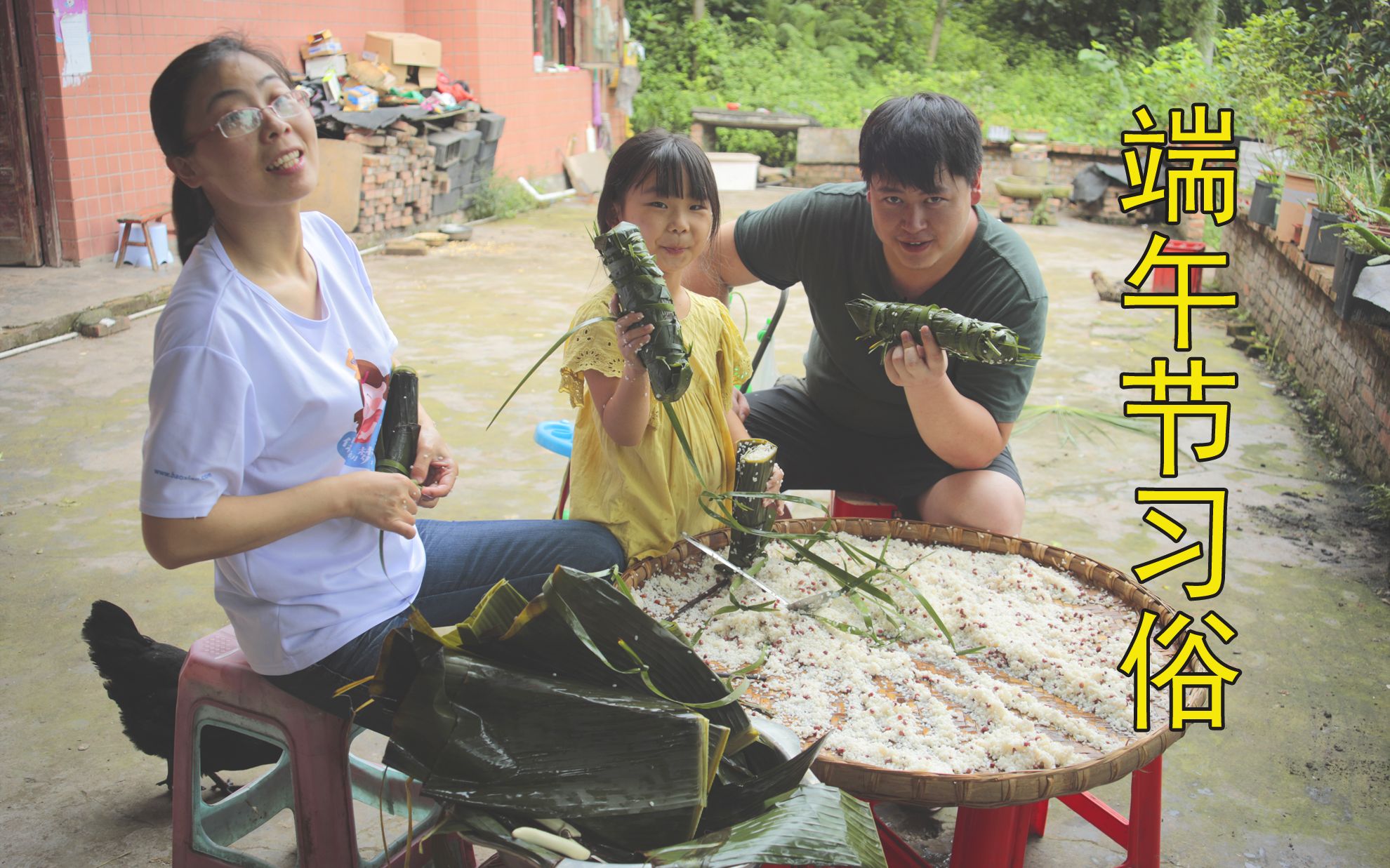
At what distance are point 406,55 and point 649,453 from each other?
9285 millimetres

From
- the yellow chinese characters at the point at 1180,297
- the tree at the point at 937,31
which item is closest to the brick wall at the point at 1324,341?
the yellow chinese characters at the point at 1180,297

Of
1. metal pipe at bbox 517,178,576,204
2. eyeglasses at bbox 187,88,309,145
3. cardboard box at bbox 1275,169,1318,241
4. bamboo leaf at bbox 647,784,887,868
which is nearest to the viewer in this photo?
bamboo leaf at bbox 647,784,887,868

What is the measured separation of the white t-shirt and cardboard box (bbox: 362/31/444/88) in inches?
363

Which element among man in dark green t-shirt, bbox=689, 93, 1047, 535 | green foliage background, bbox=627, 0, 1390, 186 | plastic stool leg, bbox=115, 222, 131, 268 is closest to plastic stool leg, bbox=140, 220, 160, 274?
plastic stool leg, bbox=115, 222, 131, 268

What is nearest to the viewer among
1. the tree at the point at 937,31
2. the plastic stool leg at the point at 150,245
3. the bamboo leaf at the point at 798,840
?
the bamboo leaf at the point at 798,840

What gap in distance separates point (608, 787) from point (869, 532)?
1.20 metres

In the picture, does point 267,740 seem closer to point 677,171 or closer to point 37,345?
point 677,171

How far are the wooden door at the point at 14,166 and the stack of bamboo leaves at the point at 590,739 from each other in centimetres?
756

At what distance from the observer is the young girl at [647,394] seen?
2.29m

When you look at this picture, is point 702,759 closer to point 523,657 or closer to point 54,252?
point 523,657

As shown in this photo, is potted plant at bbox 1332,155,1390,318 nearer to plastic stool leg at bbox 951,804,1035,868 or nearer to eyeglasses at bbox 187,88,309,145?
plastic stool leg at bbox 951,804,1035,868

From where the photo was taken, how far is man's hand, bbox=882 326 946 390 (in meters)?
2.33

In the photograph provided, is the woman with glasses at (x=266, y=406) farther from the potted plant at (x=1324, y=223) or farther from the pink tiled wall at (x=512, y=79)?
the pink tiled wall at (x=512, y=79)

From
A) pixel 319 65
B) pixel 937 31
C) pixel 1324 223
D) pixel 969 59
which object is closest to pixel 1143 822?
pixel 1324 223
